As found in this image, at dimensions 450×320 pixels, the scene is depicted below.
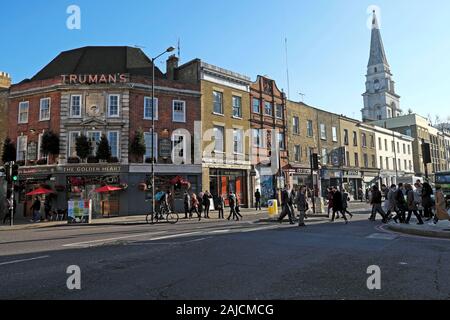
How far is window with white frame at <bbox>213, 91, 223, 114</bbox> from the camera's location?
31609 mm

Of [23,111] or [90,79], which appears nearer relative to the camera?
[90,79]

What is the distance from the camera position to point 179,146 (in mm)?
28859

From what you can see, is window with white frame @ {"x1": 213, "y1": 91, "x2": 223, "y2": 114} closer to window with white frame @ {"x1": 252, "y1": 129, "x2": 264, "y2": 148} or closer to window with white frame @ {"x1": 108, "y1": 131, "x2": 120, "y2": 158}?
window with white frame @ {"x1": 252, "y1": 129, "x2": 264, "y2": 148}

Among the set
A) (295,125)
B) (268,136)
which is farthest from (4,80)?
(295,125)

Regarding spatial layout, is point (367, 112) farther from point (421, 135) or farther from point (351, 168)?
point (351, 168)

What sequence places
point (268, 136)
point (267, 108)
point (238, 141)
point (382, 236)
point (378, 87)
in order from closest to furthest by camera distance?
point (382, 236) < point (238, 141) < point (268, 136) < point (267, 108) < point (378, 87)

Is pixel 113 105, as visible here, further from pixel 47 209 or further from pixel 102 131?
pixel 47 209

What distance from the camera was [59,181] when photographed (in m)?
26.2

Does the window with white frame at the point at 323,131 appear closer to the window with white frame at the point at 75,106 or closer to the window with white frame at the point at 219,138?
the window with white frame at the point at 219,138

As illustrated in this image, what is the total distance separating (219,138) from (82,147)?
11113 millimetres

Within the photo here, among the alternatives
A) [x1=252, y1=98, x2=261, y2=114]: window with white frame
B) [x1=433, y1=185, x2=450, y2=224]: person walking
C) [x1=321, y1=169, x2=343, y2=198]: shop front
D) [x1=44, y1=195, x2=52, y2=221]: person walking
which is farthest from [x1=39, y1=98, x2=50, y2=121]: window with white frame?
[x1=321, y1=169, x2=343, y2=198]: shop front

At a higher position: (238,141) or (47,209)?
(238,141)

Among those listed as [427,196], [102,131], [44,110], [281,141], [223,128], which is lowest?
[427,196]
